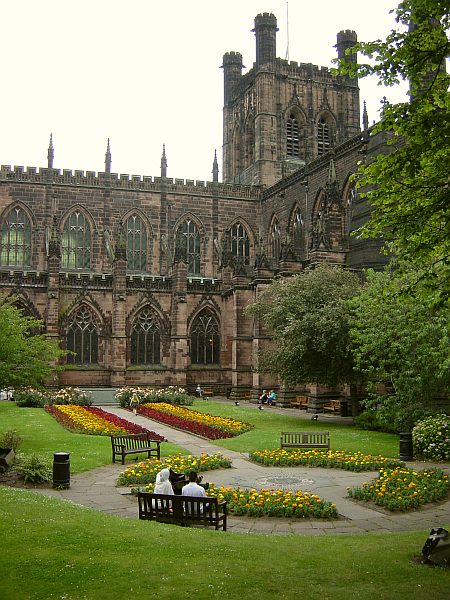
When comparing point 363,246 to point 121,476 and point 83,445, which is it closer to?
point 83,445

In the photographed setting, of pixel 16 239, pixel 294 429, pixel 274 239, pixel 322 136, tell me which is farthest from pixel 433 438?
pixel 322 136

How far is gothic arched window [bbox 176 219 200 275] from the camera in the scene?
5375 centimetres

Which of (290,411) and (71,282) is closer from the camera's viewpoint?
(290,411)

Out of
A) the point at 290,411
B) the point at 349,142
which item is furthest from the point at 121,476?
the point at 349,142

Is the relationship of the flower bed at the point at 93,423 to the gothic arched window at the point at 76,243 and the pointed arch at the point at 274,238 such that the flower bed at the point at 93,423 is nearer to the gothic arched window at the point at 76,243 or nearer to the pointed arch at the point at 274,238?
the gothic arched window at the point at 76,243

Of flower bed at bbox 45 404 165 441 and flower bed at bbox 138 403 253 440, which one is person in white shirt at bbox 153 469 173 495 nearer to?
flower bed at bbox 45 404 165 441

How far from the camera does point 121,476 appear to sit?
14.9 meters

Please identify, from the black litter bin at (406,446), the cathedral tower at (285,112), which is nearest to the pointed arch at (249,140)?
the cathedral tower at (285,112)

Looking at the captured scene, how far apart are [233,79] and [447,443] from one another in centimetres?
5318

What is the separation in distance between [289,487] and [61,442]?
29.2 feet

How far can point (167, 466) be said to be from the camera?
619 inches

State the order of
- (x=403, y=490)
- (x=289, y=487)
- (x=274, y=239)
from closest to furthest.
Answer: (x=403, y=490), (x=289, y=487), (x=274, y=239)

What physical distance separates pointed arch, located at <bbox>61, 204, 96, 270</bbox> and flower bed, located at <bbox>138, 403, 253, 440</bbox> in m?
22.2

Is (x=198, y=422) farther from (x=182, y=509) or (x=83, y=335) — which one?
(x=83, y=335)
